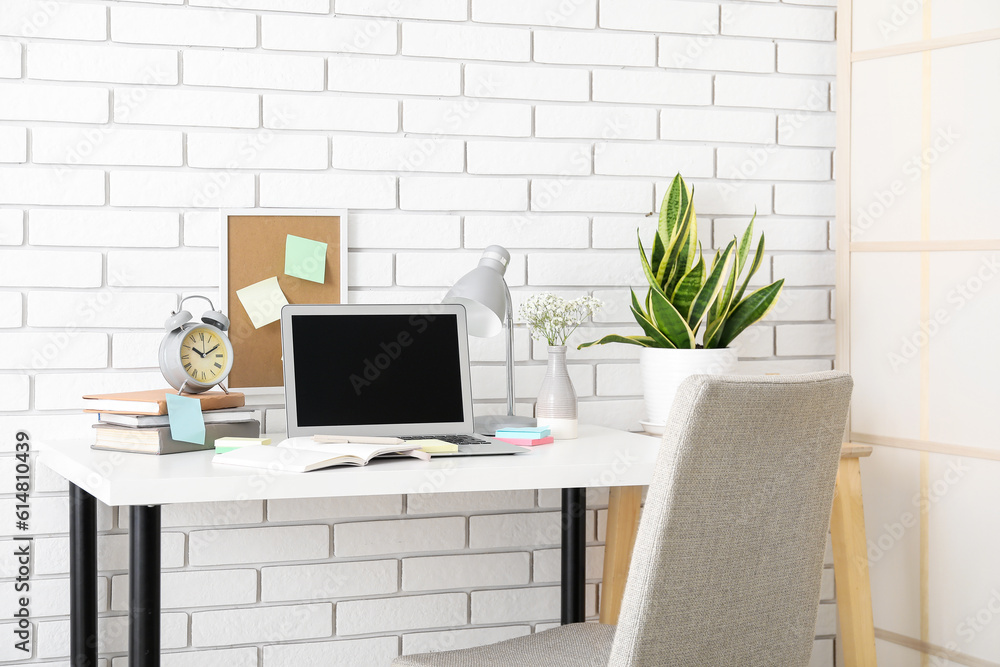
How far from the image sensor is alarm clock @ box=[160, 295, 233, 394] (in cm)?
178

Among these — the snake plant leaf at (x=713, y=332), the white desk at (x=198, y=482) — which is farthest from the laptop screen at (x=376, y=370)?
the snake plant leaf at (x=713, y=332)

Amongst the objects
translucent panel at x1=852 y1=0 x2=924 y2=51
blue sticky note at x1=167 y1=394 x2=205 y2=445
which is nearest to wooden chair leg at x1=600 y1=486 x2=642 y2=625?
blue sticky note at x1=167 y1=394 x2=205 y2=445

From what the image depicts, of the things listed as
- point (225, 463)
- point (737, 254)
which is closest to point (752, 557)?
point (225, 463)

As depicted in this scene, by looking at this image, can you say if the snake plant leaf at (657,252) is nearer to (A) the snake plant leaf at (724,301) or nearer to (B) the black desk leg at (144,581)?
(A) the snake plant leaf at (724,301)

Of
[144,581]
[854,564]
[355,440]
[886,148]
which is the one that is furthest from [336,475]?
[886,148]

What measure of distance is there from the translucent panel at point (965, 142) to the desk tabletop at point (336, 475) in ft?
3.22

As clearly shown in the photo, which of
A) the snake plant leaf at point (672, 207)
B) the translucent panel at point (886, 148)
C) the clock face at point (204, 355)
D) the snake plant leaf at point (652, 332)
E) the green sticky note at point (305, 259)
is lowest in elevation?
the clock face at point (204, 355)

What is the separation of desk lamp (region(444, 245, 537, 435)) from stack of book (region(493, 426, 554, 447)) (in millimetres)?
62

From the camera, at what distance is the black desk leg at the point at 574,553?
1.98 meters

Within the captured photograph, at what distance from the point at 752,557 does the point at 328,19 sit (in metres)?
1.55

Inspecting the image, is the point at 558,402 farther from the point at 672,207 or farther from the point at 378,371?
the point at 672,207

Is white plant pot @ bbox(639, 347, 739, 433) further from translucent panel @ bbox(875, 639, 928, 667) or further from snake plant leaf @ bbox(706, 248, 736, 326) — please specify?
translucent panel @ bbox(875, 639, 928, 667)

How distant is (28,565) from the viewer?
1979 mm

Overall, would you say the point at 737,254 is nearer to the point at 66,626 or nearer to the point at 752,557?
the point at 752,557
